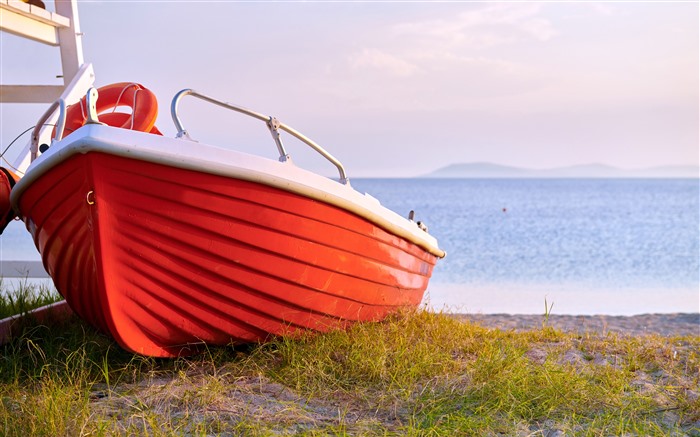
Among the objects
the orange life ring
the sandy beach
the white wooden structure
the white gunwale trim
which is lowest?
the sandy beach

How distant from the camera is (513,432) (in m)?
3.21

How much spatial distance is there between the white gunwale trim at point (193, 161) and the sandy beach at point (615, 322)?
3.22 meters

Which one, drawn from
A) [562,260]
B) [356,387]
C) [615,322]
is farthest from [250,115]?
[562,260]

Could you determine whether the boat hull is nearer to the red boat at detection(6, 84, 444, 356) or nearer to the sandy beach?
the red boat at detection(6, 84, 444, 356)

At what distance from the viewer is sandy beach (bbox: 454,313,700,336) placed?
278 inches

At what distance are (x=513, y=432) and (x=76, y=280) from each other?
84.7 inches

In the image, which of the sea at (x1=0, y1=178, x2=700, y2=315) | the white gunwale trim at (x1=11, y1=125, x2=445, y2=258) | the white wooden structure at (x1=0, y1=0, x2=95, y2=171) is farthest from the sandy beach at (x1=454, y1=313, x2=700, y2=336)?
the white wooden structure at (x1=0, y1=0, x2=95, y2=171)

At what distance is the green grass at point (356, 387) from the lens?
327 cm

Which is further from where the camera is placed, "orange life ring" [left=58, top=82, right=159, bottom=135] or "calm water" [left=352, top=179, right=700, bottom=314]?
"calm water" [left=352, top=179, right=700, bottom=314]

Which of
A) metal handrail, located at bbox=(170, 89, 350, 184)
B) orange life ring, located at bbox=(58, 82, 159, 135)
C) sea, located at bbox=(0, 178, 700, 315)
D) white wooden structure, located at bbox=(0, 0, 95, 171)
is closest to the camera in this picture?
metal handrail, located at bbox=(170, 89, 350, 184)

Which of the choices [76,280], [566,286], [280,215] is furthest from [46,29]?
[566,286]

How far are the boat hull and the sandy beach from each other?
9.78 feet

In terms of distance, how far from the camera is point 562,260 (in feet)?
64.7

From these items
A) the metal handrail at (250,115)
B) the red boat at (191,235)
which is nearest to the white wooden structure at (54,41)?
the red boat at (191,235)
